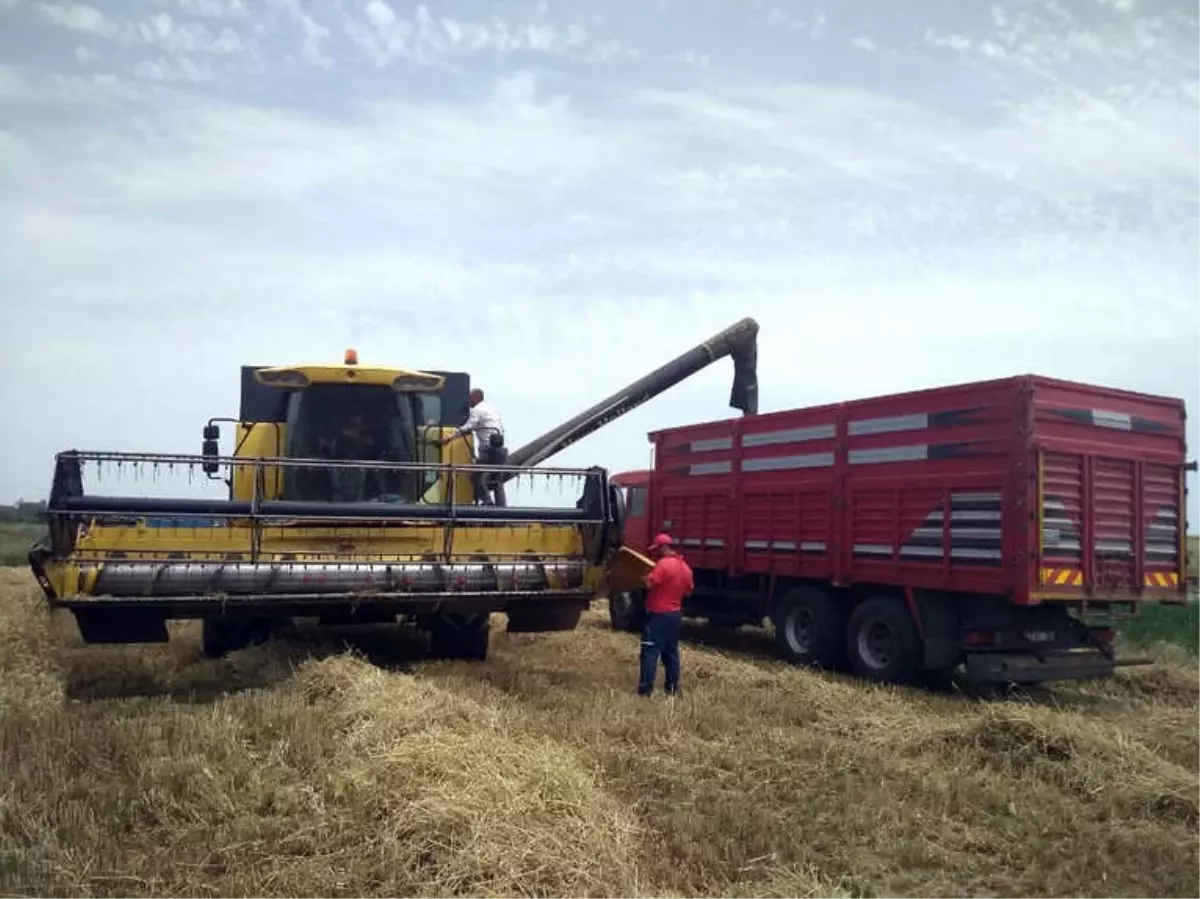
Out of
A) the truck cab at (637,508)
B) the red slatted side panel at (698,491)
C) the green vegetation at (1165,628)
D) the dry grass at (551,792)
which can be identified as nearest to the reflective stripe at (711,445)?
the red slatted side panel at (698,491)

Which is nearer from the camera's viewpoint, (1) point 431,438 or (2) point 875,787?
(2) point 875,787

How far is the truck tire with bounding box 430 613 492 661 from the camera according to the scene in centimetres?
963

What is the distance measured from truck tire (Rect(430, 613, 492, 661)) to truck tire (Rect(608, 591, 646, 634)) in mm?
5569

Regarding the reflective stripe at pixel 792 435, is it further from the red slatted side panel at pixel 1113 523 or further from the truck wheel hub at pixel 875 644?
the red slatted side panel at pixel 1113 523

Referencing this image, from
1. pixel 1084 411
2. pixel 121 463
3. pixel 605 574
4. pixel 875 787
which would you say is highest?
pixel 1084 411

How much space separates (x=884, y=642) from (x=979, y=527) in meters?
1.77

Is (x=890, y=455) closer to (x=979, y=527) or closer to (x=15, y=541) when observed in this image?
(x=979, y=527)

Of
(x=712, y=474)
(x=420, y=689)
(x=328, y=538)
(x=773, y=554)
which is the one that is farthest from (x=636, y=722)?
(x=712, y=474)

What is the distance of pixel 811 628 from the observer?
12.2 metres

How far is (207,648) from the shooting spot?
32.1ft

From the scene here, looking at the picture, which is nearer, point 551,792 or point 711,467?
point 551,792

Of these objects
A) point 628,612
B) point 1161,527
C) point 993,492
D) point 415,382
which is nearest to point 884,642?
point 993,492

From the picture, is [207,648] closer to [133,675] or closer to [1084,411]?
[133,675]

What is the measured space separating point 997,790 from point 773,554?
6727 mm
